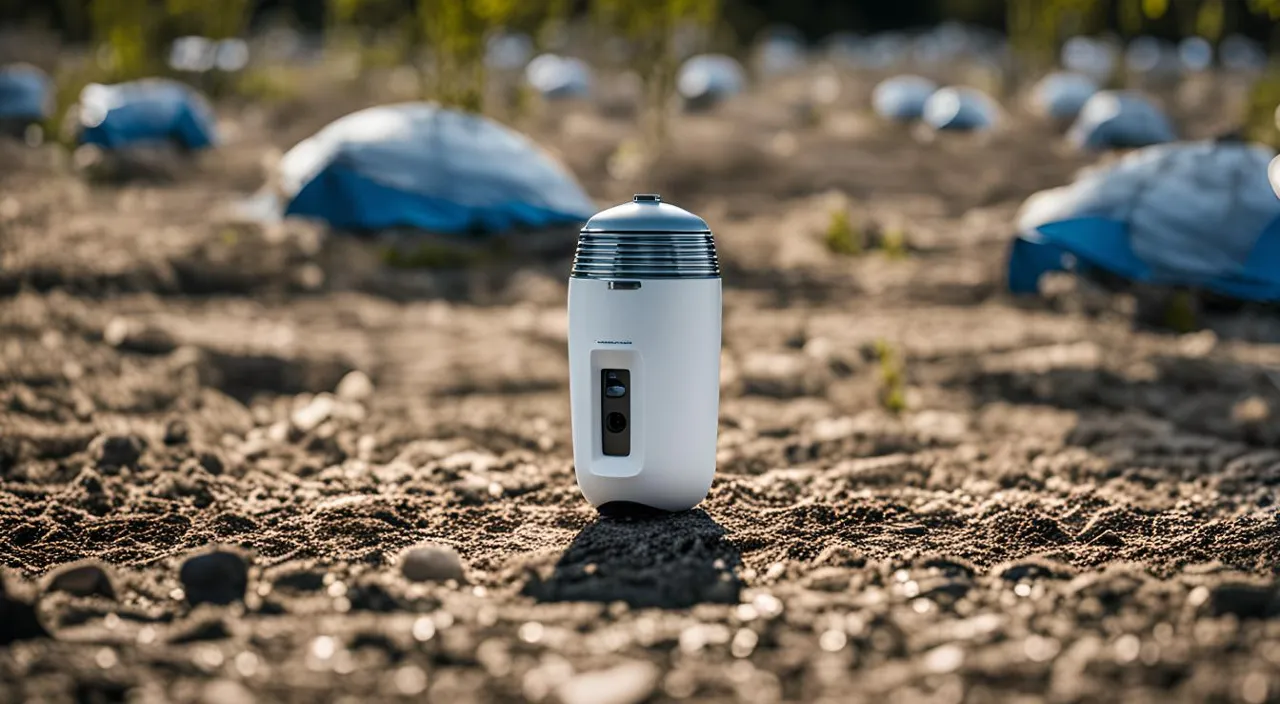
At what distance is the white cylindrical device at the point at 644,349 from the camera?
10.2 ft

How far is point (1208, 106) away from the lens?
68.6ft

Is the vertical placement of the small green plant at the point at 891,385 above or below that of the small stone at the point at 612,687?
below

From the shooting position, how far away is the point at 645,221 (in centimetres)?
315

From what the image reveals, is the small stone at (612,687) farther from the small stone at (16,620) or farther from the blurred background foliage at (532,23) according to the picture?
the blurred background foliage at (532,23)

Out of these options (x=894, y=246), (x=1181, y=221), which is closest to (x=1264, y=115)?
(x=894, y=246)

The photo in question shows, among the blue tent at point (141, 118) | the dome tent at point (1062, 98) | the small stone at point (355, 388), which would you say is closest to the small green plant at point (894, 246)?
the small stone at point (355, 388)

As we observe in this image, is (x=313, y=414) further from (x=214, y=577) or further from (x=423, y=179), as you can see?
(x=423, y=179)

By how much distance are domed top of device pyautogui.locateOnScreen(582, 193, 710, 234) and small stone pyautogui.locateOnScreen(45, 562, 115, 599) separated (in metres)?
1.52

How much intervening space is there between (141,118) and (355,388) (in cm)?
945

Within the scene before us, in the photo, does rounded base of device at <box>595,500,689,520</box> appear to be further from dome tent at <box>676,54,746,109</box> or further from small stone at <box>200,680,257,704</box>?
dome tent at <box>676,54,746,109</box>

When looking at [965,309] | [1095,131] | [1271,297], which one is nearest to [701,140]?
[1095,131]

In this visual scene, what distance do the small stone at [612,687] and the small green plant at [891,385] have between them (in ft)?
11.0

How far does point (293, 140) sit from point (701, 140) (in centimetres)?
565

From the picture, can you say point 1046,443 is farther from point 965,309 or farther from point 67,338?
point 67,338
